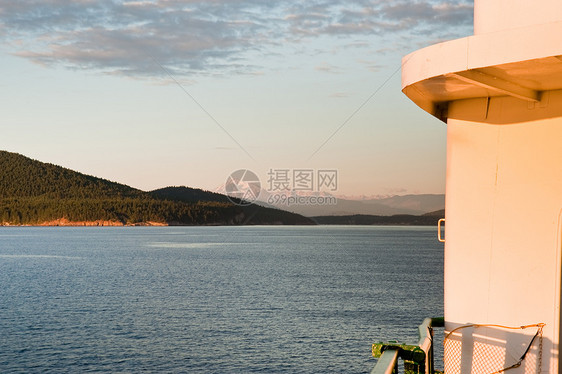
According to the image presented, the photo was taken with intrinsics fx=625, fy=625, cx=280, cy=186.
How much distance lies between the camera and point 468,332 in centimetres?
570

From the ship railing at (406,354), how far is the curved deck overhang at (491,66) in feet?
6.80

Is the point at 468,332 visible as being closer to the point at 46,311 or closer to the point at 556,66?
the point at 556,66

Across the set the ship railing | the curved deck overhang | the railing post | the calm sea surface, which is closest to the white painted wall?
the curved deck overhang

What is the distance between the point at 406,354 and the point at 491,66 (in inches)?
87.2

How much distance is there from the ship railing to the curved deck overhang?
2072 millimetres

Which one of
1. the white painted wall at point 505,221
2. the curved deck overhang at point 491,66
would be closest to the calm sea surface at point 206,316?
the white painted wall at point 505,221

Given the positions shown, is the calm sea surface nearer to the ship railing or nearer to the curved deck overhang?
the ship railing

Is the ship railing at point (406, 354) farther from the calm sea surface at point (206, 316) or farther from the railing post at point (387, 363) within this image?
the calm sea surface at point (206, 316)

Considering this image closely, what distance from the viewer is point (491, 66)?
4.46m

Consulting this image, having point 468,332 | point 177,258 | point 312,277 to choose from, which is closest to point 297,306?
point 312,277

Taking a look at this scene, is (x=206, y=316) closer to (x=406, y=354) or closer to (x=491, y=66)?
(x=406, y=354)

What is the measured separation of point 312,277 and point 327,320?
36.2 meters

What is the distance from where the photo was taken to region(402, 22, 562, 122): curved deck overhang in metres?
4.23

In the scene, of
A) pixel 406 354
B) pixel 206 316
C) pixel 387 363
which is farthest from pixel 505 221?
pixel 206 316
